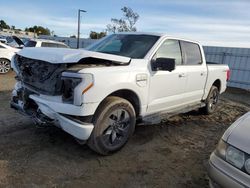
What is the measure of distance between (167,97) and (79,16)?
2681 centimetres

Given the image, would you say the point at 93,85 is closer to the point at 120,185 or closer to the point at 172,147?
the point at 120,185

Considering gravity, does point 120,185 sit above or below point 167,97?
below

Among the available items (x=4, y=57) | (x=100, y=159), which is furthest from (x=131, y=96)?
(x=4, y=57)

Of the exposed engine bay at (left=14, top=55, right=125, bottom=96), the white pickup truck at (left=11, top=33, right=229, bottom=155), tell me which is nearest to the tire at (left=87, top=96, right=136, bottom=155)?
the white pickup truck at (left=11, top=33, right=229, bottom=155)

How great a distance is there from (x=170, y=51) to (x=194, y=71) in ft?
2.89

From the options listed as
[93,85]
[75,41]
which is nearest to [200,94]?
[93,85]

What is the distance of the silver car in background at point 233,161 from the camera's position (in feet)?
7.82

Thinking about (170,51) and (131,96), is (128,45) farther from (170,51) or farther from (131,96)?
(131,96)

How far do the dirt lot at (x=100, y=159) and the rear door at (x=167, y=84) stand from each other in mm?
645

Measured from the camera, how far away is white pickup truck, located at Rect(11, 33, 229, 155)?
3496 mm

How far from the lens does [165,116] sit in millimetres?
4988

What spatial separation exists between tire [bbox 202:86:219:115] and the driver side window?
1.90 meters

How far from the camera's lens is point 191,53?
5852 millimetres

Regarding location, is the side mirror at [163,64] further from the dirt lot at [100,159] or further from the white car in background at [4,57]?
the white car in background at [4,57]
